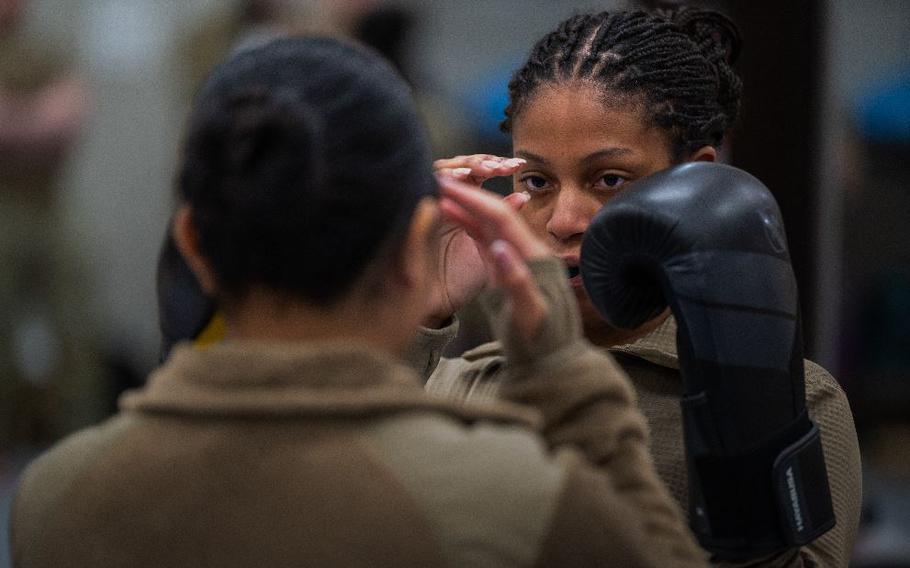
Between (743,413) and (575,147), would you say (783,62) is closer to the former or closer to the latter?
(575,147)

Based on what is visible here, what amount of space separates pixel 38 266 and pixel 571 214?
2.16 metres

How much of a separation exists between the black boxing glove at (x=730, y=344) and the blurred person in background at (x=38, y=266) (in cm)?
231

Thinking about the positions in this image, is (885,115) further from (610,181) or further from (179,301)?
(179,301)

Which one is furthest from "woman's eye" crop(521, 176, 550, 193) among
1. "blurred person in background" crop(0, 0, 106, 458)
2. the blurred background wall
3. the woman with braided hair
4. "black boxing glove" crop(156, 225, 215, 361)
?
"blurred person in background" crop(0, 0, 106, 458)

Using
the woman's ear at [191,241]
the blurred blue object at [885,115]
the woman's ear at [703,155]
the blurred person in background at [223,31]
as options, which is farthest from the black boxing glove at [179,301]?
the blurred blue object at [885,115]

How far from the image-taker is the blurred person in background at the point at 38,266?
3143mm

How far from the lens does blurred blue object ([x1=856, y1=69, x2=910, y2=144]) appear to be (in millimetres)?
3889

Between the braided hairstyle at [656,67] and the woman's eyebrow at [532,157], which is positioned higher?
the braided hairstyle at [656,67]

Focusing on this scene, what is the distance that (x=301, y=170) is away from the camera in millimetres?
811

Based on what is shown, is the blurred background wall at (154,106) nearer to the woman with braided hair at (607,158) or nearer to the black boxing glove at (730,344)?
the woman with braided hair at (607,158)

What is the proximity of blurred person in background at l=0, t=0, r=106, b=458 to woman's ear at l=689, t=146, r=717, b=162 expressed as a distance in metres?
2.12

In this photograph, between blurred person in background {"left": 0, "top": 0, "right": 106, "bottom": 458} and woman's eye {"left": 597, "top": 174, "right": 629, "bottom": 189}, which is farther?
blurred person in background {"left": 0, "top": 0, "right": 106, "bottom": 458}

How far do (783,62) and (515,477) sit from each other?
5.72 feet

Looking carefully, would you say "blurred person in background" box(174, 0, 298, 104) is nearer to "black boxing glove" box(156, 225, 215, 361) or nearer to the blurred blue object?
the blurred blue object
